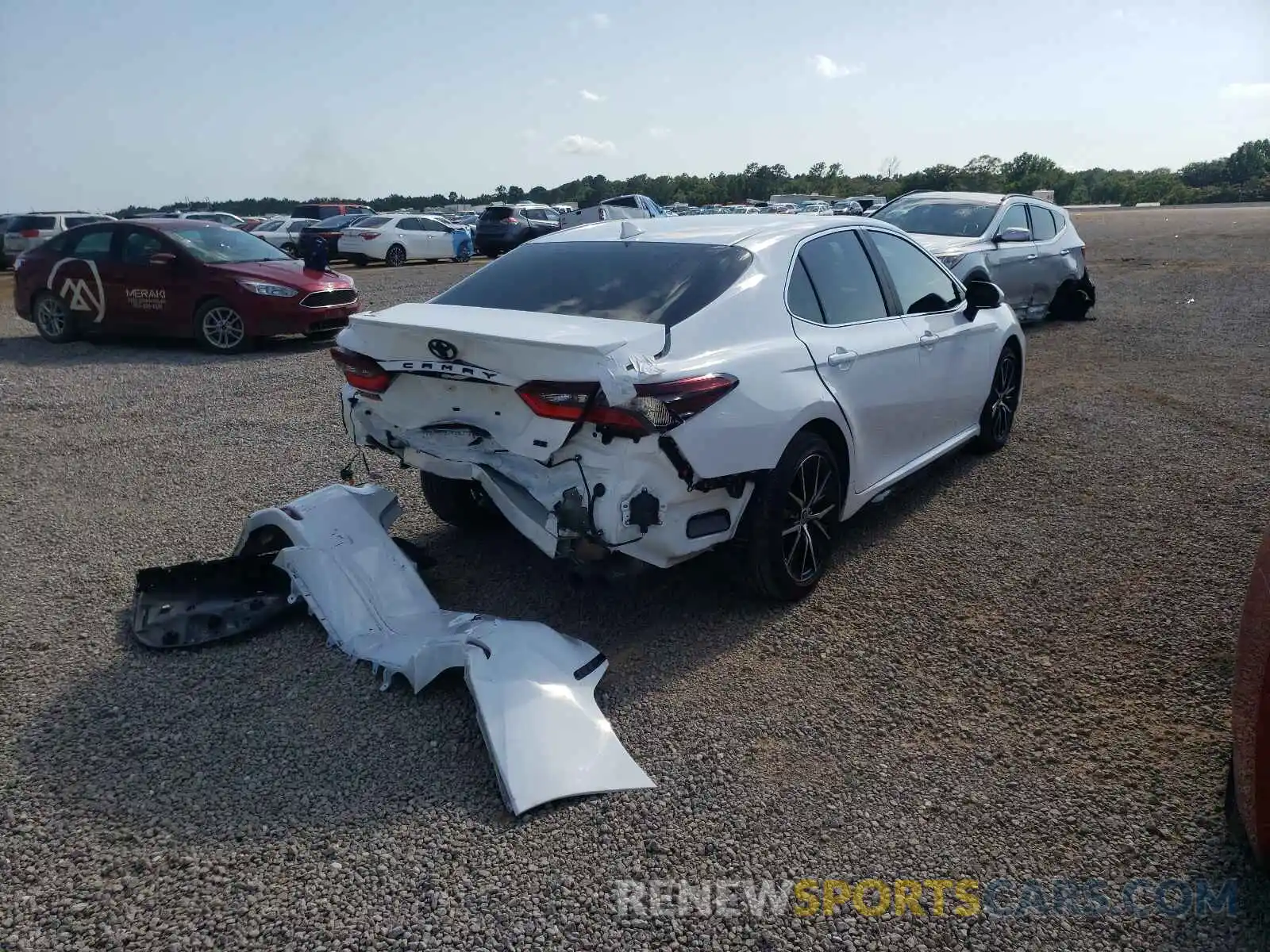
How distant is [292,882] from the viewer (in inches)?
100

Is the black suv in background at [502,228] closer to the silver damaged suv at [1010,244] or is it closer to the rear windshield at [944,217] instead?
the silver damaged suv at [1010,244]

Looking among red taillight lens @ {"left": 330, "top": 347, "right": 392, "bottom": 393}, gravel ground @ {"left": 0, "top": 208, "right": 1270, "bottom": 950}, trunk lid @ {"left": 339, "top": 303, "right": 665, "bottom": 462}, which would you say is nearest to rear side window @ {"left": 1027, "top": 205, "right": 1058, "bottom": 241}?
gravel ground @ {"left": 0, "top": 208, "right": 1270, "bottom": 950}

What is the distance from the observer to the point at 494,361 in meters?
3.51

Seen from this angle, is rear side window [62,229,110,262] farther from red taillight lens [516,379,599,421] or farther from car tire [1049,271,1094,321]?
car tire [1049,271,1094,321]

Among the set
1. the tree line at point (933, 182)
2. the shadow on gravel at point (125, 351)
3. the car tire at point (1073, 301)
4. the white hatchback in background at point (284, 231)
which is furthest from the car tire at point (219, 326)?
the tree line at point (933, 182)

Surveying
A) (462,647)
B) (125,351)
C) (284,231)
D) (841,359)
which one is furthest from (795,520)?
(284,231)

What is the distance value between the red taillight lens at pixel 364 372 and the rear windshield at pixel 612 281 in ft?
1.71

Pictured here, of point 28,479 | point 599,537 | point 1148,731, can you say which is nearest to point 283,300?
point 28,479

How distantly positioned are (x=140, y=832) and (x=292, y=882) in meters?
0.56

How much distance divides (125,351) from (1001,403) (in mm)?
9386

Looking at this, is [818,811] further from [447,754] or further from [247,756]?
[247,756]

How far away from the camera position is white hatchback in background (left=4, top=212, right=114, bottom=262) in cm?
2278

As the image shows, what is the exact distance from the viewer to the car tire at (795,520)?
12.5 feet

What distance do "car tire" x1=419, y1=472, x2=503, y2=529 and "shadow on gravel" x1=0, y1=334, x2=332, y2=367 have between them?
20.2 feet
